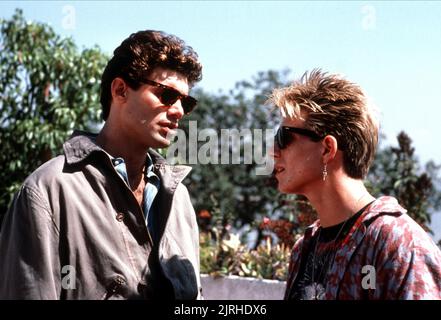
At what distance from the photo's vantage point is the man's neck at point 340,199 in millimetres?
2830

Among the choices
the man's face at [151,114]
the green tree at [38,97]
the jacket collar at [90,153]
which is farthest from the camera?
the green tree at [38,97]

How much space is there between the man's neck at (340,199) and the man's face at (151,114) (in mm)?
714

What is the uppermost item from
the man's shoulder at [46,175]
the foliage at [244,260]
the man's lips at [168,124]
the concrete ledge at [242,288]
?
the man's lips at [168,124]

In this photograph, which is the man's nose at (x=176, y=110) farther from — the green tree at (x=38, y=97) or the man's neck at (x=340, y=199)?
the green tree at (x=38, y=97)

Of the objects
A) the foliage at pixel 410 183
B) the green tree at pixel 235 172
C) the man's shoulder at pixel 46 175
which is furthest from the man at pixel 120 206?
the green tree at pixel 235 172

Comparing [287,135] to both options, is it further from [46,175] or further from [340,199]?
[46,175]

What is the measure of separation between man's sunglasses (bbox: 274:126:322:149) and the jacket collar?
0.52 m

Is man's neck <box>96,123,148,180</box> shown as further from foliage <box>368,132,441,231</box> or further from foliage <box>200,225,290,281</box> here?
foliage <box>368,132,441,231</box>

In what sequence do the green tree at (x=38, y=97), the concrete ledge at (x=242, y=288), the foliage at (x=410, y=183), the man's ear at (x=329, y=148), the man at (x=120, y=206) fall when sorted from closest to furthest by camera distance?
the man at (x=120, y=206), the man's ear at (x=329, y=148), the concrete ledge at (x=242, y=288), the foliage at (x=410, y=183), the green tree at (x=38, y=97)

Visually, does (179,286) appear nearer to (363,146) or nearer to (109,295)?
(109,295)

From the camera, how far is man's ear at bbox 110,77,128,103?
3279 millimetres

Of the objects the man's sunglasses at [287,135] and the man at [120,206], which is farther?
the man's sunglasses at [287,135]

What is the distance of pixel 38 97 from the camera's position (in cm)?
1123

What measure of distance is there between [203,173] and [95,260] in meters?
22.4
